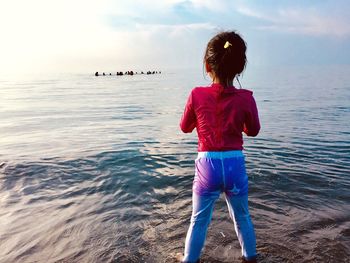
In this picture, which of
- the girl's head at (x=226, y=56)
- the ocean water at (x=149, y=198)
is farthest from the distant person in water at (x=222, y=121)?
the ocean water at (x=149, y=198)

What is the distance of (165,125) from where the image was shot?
15.9m

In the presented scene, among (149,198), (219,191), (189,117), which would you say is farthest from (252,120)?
(149,198)

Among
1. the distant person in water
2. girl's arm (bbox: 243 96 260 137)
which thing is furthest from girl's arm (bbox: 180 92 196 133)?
girl's arm (bbox: 243 96 260 137)

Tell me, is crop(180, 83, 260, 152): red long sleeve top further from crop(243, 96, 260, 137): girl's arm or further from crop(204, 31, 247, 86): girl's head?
crop(204, 31, 247, 86): girl's head

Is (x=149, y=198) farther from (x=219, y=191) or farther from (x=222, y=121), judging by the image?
(x=222, y=121)

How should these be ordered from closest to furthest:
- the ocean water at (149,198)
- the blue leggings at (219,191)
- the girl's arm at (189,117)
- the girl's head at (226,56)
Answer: the girl's head at (226,56) < the blue leggings at (219,191) < the girl's arm at (189,117) < the ocean water at (149,198)

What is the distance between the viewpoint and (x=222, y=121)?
11.6 ft

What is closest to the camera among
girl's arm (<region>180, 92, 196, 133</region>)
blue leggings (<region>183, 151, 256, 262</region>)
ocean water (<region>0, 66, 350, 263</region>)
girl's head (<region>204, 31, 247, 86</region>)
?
girl's head (<region>204, 31, 247, 86</region>)

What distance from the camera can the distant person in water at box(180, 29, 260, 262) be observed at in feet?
11.4

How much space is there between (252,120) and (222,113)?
0.34 metres

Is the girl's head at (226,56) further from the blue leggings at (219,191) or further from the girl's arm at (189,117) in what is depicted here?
the blue leggings at (219,191)

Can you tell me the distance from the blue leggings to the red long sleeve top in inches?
4.7

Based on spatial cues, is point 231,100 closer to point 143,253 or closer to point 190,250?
point 190,250

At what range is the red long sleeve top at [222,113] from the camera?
3.51m
